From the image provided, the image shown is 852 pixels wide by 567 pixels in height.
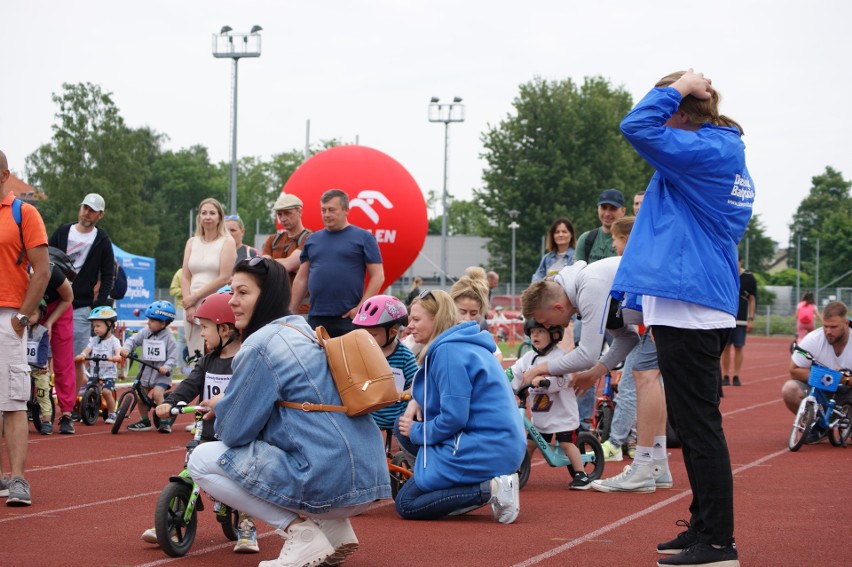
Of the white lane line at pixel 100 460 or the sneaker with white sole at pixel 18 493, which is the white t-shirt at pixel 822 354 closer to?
the white lane line at pixel 100 460

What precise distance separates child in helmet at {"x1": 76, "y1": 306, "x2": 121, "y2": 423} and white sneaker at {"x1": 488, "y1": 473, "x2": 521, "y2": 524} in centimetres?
702

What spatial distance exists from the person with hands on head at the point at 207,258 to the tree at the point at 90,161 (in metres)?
64.3

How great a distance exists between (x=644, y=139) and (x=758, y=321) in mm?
55935

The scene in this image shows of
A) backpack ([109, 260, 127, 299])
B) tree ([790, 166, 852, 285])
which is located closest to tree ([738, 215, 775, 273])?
tree ([790, 166, 852, 285])

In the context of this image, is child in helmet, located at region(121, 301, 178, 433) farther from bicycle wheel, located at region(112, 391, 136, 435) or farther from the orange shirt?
the orange shirt

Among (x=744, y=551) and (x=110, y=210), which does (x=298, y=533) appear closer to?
(x=744, y=551)

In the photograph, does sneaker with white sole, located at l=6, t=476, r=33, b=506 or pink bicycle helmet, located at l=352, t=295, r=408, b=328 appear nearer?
sneaker with white sole, located at l=6, t=476, r=33, b=506

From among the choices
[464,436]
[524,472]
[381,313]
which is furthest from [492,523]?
[381,313]

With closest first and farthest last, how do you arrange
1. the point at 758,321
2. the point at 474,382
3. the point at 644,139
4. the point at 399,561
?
1. the point at 644,139
2. the point at 399,561
3. the point at 474,382
4. the point at 758,321

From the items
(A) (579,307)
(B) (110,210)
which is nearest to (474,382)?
(A) (579,307)

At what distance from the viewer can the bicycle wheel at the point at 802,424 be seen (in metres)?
11.0

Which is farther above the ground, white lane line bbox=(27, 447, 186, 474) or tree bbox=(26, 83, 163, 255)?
tree bbox=(26, 83, 163, 255)

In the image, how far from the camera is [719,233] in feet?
17.7

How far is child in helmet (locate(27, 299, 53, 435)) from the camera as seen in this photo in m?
11.5
